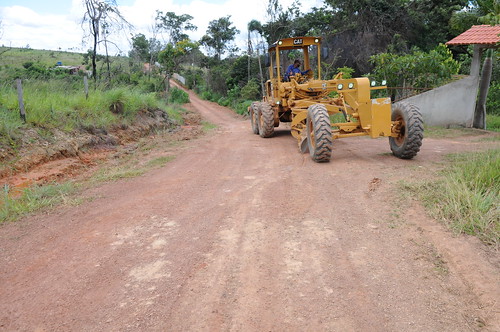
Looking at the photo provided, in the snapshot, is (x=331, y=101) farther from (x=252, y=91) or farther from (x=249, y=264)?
(x=252, y=91)

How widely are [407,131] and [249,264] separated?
15.9 ft

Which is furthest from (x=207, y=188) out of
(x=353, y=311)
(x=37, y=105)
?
(x=37, y=105)

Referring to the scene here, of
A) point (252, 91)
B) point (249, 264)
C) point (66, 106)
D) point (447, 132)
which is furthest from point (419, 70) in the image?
point (252, 91)

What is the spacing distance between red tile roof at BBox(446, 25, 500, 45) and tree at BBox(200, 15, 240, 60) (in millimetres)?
27381

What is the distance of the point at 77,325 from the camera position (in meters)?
2.87

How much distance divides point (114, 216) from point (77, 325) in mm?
2326

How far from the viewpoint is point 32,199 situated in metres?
5.78

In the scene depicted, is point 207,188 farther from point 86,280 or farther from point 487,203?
point 487,203

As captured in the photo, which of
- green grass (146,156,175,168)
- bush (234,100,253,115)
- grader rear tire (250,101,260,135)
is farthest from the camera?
bush (234,100,253,115)

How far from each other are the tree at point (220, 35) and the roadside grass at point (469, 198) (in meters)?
35.1

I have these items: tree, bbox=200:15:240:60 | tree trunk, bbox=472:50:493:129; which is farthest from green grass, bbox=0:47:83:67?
tree trunk, bbox=472:50:493:129

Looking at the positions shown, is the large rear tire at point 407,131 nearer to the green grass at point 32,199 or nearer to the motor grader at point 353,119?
the motor grader at point 353,119

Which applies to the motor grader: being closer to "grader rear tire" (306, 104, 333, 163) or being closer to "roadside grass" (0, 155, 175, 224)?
"grader rear tire" (306, 104, 333, 163)

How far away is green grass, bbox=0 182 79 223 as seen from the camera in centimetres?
536
